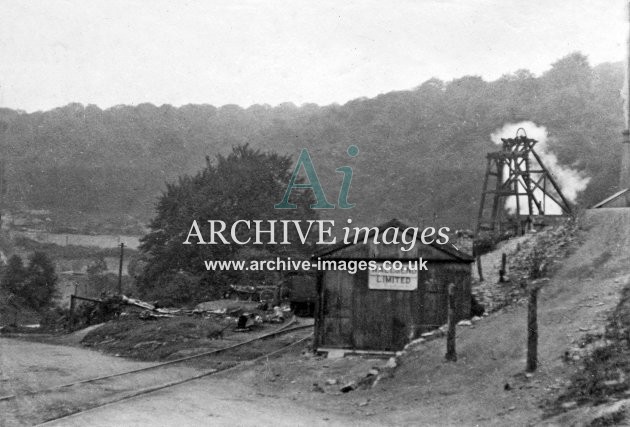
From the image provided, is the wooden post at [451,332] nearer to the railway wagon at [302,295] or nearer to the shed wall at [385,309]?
the shed wall at [385,309]

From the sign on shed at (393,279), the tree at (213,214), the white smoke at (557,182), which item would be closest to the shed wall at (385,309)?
the sign on shed at (393,279)

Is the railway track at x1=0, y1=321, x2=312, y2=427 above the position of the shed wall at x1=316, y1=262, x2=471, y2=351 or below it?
below

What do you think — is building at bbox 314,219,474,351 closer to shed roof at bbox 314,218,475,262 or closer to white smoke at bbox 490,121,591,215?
shed roof at bbox 314,218,475,262

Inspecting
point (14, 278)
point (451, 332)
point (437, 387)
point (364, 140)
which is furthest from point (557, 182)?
point (364, 140)

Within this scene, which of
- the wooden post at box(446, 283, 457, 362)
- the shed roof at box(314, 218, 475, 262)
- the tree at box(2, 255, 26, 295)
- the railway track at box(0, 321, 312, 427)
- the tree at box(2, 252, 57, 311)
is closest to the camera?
the railway track at box(0, 321, 312, 427)

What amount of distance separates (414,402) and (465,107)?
86.5 m

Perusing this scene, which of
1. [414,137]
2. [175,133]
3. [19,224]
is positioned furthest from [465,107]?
[19,224]

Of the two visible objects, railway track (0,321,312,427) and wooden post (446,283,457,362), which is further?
wooden post (446,283,457,362)

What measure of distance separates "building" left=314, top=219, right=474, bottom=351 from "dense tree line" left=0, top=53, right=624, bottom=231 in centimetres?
3400

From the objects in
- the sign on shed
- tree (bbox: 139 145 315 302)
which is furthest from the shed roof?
tree (bbox: 139 145 315 302)

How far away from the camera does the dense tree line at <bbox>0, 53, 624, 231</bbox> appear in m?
71.8

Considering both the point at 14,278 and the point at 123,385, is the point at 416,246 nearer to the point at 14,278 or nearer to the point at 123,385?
the point at 123,385

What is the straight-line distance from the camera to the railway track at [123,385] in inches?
436

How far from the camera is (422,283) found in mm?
17516
